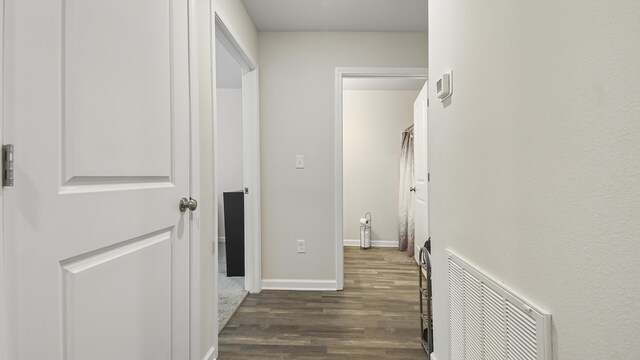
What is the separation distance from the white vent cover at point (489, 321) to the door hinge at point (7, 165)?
1186 mm

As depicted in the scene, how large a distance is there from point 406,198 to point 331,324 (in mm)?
2519

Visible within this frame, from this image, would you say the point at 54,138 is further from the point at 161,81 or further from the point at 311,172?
the point at 311,172

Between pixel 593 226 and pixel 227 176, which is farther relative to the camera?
pixel 227 176

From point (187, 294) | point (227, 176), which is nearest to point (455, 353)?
point (187, 294)

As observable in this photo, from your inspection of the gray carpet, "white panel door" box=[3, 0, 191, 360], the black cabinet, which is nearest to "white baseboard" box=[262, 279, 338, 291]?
the gray carpet

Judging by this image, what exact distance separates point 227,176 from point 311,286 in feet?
8.82

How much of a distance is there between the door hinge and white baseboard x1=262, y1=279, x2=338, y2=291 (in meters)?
2.50

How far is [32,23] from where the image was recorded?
0.67 meters

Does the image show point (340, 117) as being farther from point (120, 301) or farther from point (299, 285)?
point (120, 301)

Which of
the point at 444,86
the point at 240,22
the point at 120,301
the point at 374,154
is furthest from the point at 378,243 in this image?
the point at 120,301

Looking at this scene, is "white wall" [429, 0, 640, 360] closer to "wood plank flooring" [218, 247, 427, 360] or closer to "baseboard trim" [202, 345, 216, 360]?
"wood plank flooring" [218, 247, 427, 360]

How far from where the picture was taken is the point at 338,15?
2621mm

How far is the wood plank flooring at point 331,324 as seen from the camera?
1.88m

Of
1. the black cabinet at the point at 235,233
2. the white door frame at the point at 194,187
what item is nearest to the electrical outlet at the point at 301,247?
the black cabinet at the point at 235,233
